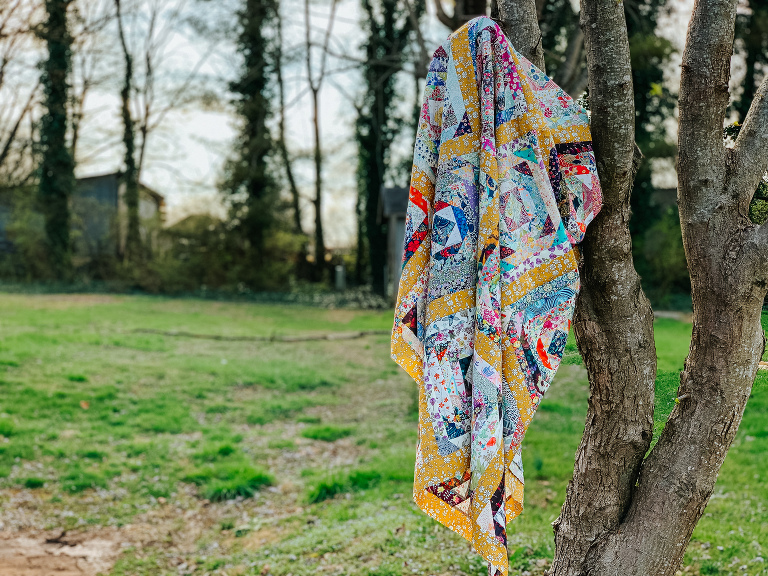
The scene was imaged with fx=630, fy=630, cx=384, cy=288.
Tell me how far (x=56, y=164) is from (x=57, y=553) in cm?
1601

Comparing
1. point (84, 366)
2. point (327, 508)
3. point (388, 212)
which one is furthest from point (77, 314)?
point (327, 508)

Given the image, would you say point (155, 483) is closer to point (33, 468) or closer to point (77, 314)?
point (33, 468)

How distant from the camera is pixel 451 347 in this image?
1.96 m

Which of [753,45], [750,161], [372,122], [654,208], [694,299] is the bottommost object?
[694,299]

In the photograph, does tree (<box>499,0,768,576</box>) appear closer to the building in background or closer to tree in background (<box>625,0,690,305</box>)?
tree in background (<box>625,0,690,305</box>)

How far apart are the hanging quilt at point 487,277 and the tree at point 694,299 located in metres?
0.20

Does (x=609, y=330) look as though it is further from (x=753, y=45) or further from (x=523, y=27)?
(x=753, y=45)

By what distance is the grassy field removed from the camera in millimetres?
3627

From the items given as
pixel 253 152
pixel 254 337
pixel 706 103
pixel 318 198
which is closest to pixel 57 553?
pixel 706 103

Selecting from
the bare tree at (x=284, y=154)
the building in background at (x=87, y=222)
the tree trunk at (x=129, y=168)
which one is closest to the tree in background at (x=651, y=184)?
the bare tree at (x=284, y=154)

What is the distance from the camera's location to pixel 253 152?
17.0 m

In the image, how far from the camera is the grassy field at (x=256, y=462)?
11.9ft

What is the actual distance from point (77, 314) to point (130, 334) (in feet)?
8.03

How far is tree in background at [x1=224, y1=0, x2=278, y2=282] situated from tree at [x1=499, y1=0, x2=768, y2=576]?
15001 millimetres
